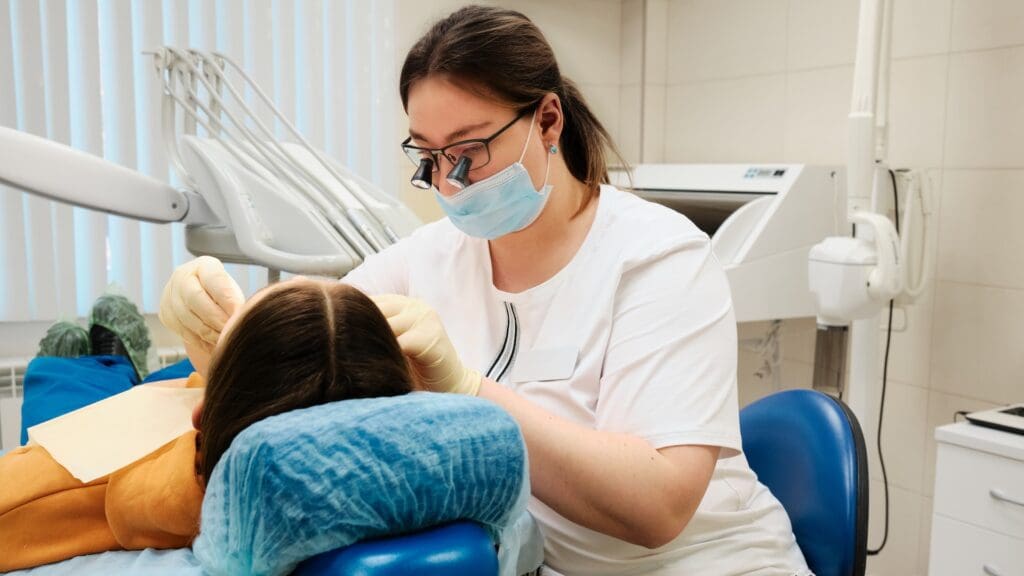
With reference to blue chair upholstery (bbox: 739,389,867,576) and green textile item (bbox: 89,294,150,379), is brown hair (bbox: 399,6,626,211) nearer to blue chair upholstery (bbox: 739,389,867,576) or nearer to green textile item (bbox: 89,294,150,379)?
blue chair upholstery (bbox: 739,389,867,576)

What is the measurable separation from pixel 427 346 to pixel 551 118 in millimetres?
486

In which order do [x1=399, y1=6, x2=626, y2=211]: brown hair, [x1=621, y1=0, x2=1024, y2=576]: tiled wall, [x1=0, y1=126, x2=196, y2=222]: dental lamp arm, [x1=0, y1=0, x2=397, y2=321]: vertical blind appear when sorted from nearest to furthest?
[x1=399, y1=6, x2=626, y2=211]: brown hair
[x1=0, y1=126, x2=196, y2=222]: dental lamp arm
[x1=621, y1=0, x2=1024, y2=576]: tiled wall
[x1=0, y1=0, x2=397, y2=321]: vertical blind

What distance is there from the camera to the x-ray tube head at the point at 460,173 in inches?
45.5

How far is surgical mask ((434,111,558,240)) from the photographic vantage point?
3.92 ft

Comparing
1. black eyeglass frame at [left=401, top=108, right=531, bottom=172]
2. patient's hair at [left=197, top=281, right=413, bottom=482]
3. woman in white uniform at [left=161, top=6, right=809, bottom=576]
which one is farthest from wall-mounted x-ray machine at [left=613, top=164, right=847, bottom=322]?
patient's hair at [left=197, top=281, right=413, bottom=482]

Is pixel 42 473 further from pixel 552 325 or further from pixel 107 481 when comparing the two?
pixel 552 325

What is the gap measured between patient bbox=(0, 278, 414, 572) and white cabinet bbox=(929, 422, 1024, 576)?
1.46 metres

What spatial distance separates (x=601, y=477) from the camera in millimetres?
930

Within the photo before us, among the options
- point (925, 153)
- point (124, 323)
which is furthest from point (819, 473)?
point (925, 153)

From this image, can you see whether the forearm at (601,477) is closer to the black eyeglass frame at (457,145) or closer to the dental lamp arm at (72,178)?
the black eyeglass frame at (457,145)

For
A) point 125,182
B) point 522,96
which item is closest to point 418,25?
point 125,182

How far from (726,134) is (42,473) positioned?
256 cm

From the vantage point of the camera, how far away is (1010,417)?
6.11ft

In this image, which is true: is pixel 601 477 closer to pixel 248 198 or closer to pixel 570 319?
pixel 570 319
